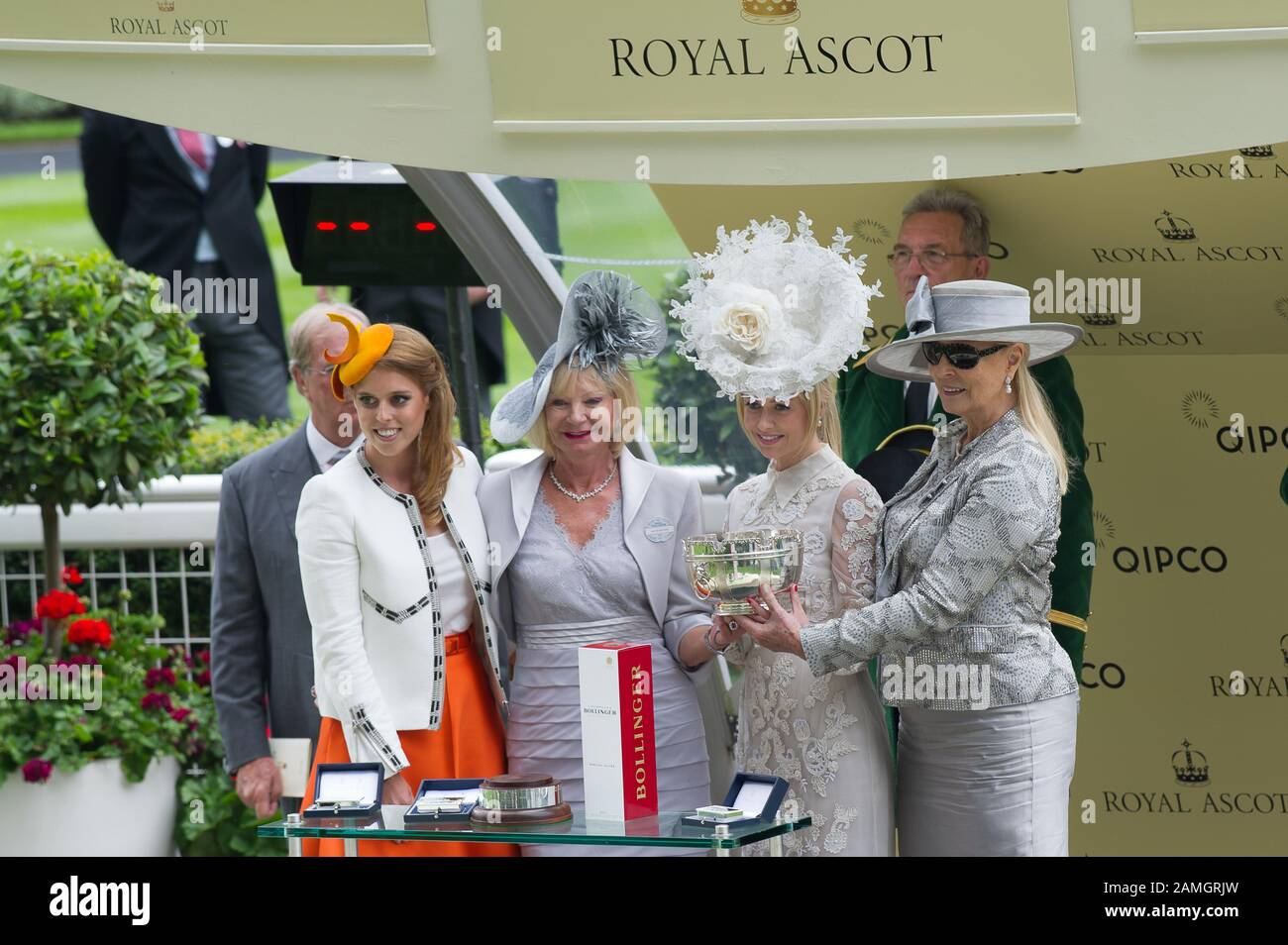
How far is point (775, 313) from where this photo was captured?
349cm

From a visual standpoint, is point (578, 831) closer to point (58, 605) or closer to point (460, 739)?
point (460, 739)

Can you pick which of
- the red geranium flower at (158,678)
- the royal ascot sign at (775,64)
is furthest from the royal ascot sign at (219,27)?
the red geranium flower at (158,678)

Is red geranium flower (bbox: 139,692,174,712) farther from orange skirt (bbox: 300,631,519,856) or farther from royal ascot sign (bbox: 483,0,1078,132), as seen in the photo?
royal ascot sign (bbox: 483,0,1078,132)

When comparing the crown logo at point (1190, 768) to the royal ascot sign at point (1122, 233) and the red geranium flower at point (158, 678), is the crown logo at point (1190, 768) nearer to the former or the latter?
the royal ascot sign at point (1122, 233)

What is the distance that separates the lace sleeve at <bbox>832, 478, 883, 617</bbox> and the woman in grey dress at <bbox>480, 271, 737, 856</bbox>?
31cm

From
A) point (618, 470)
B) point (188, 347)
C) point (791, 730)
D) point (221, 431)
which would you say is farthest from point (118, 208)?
point (791, 730)

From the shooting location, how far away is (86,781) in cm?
526

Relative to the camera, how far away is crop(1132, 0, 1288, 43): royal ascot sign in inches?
151

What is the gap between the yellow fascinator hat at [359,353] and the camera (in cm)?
354

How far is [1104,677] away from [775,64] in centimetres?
214

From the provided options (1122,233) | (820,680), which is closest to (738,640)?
(820,680)
